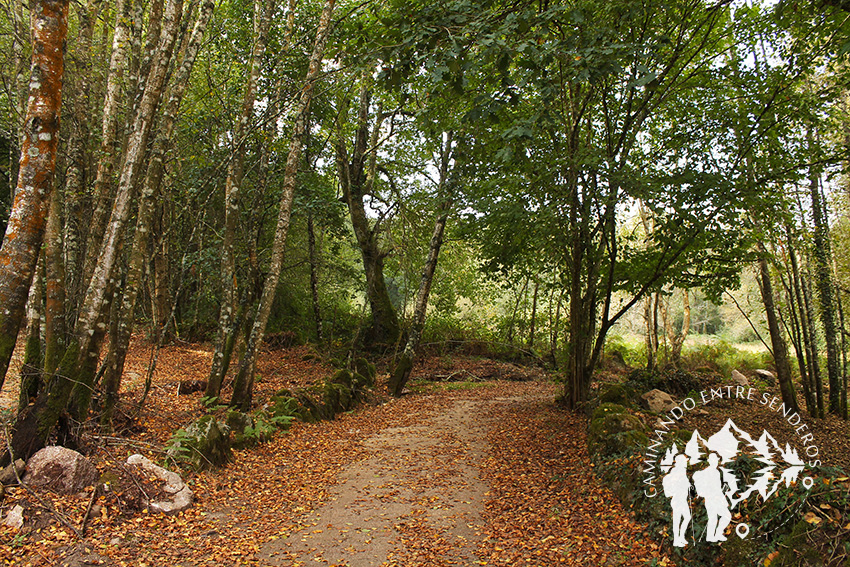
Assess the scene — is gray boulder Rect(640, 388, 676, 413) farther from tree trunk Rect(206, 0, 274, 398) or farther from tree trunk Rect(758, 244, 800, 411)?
tree trunk Rect(206, 0, 274, 398)

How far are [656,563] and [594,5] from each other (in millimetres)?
5782

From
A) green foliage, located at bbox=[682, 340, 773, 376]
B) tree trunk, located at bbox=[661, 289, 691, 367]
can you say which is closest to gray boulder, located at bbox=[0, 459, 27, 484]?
tree trunk, located at bbox=[661, 289, 691, 367]

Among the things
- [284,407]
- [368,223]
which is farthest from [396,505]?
[368,223]

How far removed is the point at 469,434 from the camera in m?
7.89

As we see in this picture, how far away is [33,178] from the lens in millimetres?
3371

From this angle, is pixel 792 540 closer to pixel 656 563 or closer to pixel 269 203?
pixel 656 563

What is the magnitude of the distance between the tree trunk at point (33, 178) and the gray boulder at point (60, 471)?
1.40 m

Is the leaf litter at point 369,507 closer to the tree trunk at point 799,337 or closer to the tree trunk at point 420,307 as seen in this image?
the tree trunk at point 420,307

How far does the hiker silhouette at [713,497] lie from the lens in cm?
334

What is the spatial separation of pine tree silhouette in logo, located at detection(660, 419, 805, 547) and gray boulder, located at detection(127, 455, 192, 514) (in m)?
4.38

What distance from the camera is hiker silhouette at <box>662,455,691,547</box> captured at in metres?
3.57

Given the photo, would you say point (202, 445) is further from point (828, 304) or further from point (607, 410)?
point (828, 304)

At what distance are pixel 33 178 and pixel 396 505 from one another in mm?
4339

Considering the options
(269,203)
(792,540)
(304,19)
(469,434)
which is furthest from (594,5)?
(269,203)
